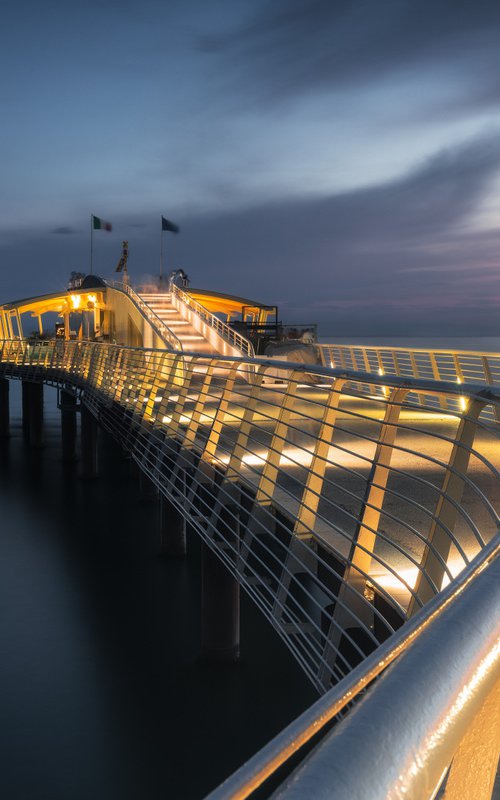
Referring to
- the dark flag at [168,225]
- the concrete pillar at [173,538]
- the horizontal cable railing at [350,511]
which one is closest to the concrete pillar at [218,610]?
the horizontal cable railing at [350,511]

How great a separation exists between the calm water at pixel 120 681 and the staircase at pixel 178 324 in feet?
30.1

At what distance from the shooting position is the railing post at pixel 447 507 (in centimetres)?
255

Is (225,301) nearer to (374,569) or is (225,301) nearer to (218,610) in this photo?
(218,610)

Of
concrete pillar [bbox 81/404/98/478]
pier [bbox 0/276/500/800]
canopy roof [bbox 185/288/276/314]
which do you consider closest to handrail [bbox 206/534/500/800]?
pier [bbox 0/276/500/800]

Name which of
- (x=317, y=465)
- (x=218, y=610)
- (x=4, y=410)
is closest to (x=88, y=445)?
(x=4, y=410)

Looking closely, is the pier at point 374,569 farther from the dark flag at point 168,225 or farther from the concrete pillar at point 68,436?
the dark flag at point 168,225

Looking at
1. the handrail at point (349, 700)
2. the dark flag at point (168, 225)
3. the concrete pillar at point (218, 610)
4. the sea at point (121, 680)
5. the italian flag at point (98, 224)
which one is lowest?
the sea at point (121, 680)

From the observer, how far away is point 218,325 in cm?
2883

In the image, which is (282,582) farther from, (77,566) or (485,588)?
(77,566)

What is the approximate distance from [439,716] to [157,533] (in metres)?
18.8

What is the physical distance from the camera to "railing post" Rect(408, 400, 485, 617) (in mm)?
2549

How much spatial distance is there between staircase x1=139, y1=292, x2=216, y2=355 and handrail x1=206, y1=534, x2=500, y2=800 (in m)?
22.6

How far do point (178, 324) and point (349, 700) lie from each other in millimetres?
29463

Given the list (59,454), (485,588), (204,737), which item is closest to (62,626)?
(204,737)
